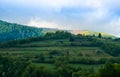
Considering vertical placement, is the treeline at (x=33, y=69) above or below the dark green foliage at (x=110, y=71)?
below

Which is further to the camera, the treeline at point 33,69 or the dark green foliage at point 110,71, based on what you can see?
the treeline at point 33,69

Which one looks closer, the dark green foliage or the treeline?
the dark green foliage

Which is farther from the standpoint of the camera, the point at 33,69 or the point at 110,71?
the point at 33,69

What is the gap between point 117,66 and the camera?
94625 mm

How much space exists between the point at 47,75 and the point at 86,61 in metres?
37.3

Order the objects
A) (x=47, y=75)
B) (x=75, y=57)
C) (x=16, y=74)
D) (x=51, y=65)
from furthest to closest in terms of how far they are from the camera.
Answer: (x=75, y=57), (x=51, y=65), (x=16, y=74), (x=47, y=75)

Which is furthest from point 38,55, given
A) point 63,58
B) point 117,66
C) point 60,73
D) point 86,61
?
point 117,66

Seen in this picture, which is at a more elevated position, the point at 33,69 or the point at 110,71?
the point at 110,71

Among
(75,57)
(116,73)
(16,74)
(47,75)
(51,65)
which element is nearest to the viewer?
(116,73)

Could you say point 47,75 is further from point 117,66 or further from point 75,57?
point 117,66

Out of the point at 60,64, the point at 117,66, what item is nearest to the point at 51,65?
the point at 60,64

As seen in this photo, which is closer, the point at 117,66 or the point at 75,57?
the point at 117,66

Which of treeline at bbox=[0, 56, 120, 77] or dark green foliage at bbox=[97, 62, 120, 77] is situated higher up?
dark green foliage at bbox=[97, 62, 120, 77]

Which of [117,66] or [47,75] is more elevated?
[117,66]
